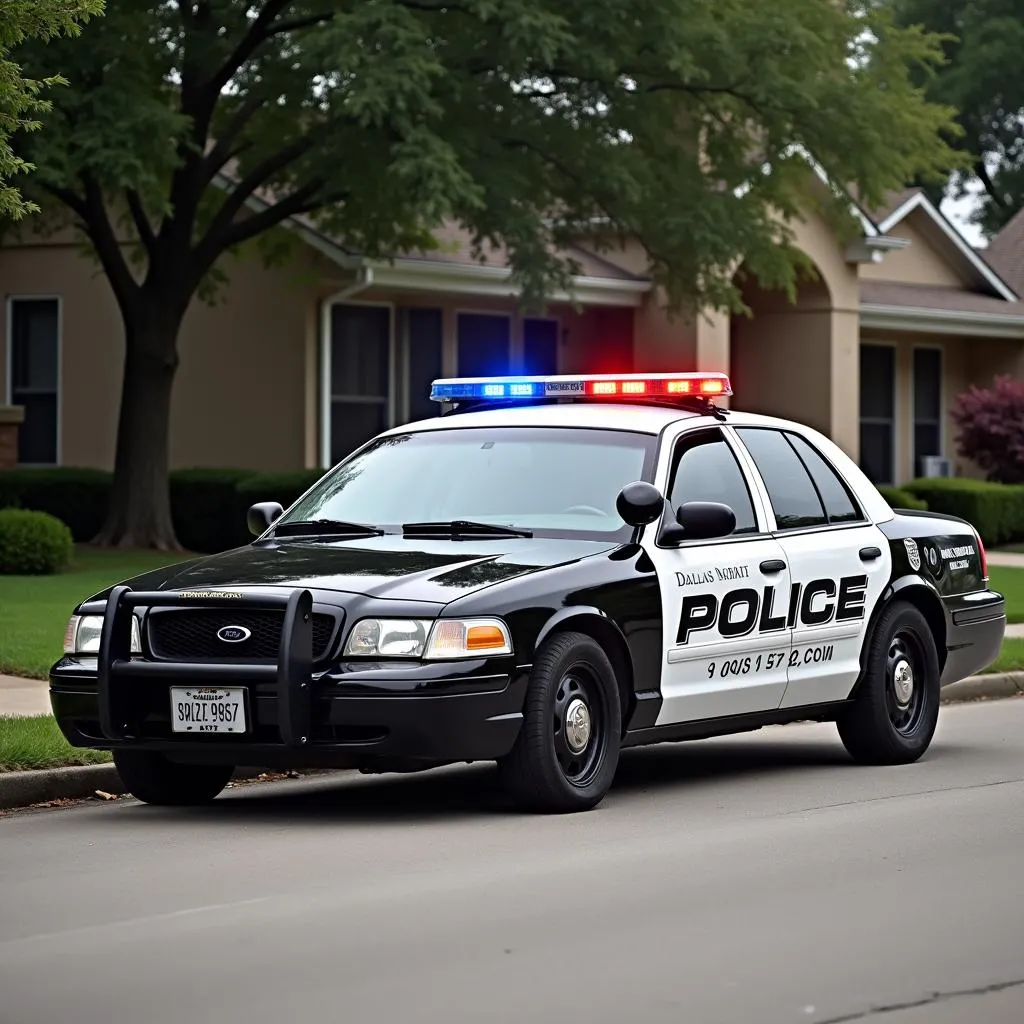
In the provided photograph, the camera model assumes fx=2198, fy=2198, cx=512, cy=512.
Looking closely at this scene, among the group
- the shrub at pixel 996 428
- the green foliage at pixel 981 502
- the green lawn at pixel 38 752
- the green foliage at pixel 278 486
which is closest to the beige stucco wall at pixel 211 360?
the green foliage at pixel 278 486

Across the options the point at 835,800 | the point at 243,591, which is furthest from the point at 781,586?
the point at 243,591

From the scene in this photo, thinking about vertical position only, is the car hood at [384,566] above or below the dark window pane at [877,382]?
below

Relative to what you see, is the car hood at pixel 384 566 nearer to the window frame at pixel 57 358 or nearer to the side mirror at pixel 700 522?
the side mirror at pixel 700 522

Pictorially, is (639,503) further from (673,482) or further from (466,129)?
(466,129)

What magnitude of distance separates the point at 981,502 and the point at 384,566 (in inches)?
893

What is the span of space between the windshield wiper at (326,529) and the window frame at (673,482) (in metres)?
1.27

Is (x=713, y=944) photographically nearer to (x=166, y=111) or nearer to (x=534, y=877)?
(x=534, y=877)

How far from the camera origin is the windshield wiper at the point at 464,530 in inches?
378

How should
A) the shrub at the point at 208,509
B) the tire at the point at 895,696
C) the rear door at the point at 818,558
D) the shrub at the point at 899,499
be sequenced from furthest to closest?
the shrub at the point at 899,499
the shrub at the point at 208,509
the tire at the point at 895,696
the rear door at the point at 818,558

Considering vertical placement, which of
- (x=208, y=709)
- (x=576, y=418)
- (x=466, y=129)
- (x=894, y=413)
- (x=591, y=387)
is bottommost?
(x=208, y=709)

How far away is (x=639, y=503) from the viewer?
30.9ft

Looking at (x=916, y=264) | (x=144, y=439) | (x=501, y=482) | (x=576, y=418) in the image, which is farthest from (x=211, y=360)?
(x=501, y=482)

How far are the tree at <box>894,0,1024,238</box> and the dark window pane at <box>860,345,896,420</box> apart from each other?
60.9ft

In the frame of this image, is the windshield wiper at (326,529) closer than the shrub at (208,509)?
Yes
